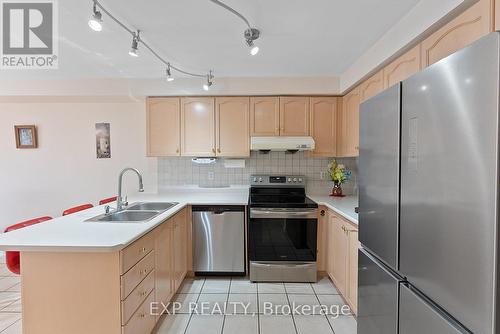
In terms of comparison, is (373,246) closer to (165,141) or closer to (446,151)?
(446,151)

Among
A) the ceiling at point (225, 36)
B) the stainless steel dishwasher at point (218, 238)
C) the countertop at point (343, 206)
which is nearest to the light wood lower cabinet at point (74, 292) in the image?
the stainless steel dishwasher at point (218, 238)

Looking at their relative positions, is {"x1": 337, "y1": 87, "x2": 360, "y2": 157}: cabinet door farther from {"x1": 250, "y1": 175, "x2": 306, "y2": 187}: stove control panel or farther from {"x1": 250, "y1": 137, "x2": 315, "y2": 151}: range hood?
{"x1": 250, "y1": 175, "x2": 306, "y2": 187}: stove control panel

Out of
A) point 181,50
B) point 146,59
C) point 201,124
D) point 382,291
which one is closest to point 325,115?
point 201,124

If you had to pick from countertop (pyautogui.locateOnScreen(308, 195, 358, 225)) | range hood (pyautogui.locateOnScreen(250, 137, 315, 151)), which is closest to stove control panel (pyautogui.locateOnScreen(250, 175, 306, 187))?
countertop (pyautogui.locateOnScreen(308, 195, 358, 225))

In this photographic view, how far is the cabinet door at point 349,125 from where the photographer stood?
2.78 metres

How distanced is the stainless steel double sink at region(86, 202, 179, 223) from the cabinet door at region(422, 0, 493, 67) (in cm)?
222

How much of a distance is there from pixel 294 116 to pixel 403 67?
145cm

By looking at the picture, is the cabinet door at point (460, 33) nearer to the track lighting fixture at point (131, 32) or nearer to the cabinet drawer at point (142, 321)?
the track lighting fixture at point (131, 32)

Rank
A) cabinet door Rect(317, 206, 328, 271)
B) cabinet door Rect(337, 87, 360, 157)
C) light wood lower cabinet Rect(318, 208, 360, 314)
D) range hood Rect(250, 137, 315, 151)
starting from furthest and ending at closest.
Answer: range hood Rect(250, 137, 315, 151) < cabinet door Rect(317, 206, 328, 271) < cabinet door Rect(337, 87, 360, 157) < light wood lower cabinet Rect(318, 208, 360, 314)

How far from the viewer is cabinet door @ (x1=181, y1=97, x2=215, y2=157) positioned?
3.22 m

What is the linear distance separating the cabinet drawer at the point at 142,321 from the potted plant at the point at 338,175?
2.41m

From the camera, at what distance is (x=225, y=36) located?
209cm

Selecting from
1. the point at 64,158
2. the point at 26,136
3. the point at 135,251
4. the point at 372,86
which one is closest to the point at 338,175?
the point at 372,86

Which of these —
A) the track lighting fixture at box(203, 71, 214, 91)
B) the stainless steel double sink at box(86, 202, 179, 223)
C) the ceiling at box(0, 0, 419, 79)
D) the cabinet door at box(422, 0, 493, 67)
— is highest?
the ceiling at box(0, 0, 419, 79)
